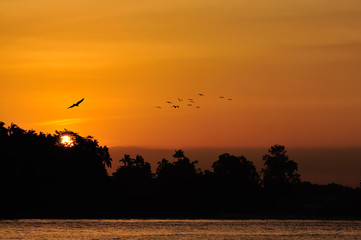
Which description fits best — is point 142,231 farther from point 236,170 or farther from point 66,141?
point 236,170

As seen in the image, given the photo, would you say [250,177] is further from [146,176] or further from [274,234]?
[274,234]

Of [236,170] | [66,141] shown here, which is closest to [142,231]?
[66,141]

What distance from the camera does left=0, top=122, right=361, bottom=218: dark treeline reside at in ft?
454

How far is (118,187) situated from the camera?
158500 mm

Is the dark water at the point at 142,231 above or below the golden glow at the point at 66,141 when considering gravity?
below

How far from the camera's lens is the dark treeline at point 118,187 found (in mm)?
138375

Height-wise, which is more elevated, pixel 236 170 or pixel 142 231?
pixel 236 170

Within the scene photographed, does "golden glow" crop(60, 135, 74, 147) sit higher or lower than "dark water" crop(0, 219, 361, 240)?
higher

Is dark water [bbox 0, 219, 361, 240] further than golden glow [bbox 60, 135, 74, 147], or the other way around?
golden glow [bbox 60, 135, 74, 147]

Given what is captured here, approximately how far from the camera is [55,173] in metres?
140

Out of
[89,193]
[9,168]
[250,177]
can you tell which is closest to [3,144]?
[9,168]

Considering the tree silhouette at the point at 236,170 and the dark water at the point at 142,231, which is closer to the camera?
the dark water at the point at 142,231

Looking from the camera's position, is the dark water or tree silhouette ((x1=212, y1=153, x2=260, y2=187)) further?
tree silhouette ((x1=212, y1=153, x2=260, y2=187))

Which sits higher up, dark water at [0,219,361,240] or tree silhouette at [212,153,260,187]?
tree silhouette at [212,153,260,187]
